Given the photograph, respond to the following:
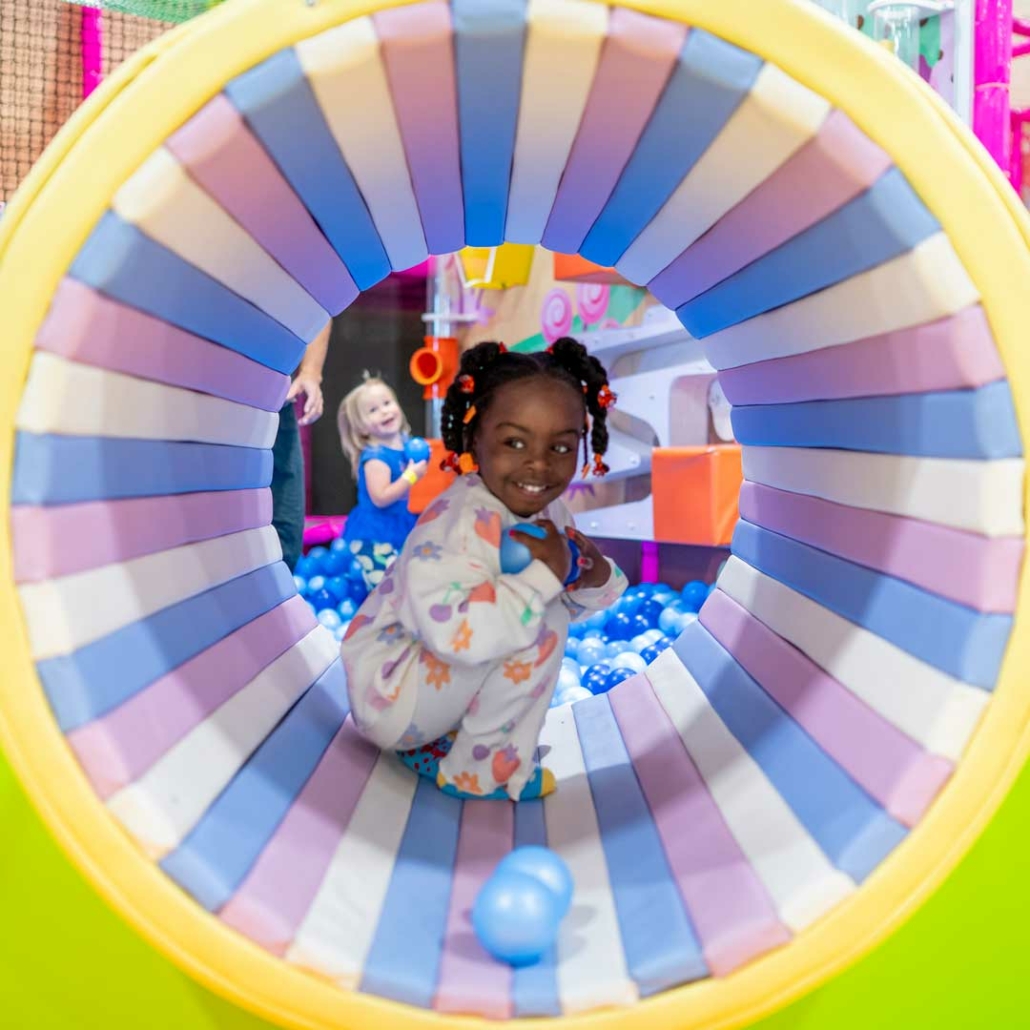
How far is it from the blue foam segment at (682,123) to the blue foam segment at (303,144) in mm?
348

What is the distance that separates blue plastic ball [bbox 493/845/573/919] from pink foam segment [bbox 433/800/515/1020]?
81 millimetres

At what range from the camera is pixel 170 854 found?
35.2 inches

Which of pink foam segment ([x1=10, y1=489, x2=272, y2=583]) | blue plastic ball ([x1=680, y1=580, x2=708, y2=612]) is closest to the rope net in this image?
A: pink foam segment ([x1=10, y1=489, x2=272, y2=583])

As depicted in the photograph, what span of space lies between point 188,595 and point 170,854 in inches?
18.5

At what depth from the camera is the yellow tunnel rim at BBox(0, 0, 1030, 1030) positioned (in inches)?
33.9

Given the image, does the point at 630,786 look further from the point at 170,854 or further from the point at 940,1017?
the point at 170,854

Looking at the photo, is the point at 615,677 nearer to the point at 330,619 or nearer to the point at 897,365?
the point at 330,619

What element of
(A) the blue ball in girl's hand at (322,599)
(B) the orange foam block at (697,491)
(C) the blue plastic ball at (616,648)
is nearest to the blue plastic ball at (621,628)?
(C) the blue plastic ball at (616,648)

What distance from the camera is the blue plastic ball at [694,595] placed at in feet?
11.1

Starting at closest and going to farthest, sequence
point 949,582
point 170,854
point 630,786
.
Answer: point 170,854
point 949,582
point 630,786

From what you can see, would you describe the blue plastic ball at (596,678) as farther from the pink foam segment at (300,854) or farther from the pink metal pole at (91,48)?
the pink metal pole at (91,48)

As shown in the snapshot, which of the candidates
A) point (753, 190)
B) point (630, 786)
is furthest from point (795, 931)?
point (753, 190)

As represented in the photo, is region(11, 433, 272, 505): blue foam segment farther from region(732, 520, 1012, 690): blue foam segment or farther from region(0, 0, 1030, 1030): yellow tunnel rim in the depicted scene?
region(732, 520, 1012, 690): blue foam segment

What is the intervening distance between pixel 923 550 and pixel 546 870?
52 centimetres
